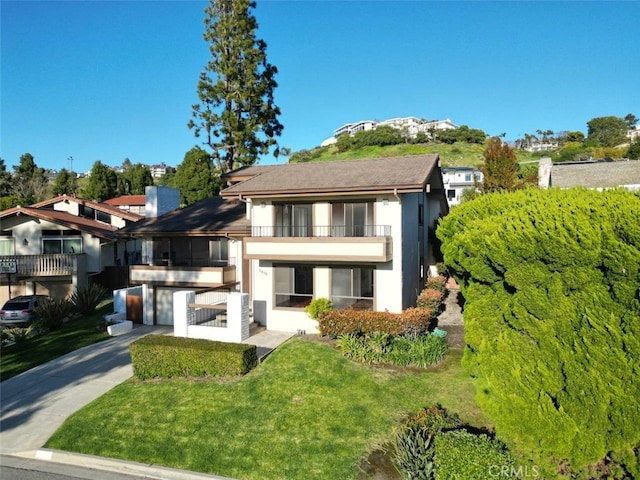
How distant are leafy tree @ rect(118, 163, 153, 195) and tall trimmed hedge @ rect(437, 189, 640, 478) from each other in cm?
6112

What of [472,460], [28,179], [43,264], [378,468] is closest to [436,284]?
[378,468]

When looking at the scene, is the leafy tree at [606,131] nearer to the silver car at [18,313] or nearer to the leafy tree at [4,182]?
the silver car at [18,313]

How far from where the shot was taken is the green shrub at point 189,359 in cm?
1302

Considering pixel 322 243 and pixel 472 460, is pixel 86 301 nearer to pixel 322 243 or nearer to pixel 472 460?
pixel 322 243

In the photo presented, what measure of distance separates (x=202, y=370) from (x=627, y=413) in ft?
35.6

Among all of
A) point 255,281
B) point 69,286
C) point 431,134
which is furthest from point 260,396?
point 431,134

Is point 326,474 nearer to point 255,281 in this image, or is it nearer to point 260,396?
point 260,396

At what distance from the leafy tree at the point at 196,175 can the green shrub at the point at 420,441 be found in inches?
1263

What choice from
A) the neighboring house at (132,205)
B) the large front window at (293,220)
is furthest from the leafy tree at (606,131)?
the large front window at (293,220)

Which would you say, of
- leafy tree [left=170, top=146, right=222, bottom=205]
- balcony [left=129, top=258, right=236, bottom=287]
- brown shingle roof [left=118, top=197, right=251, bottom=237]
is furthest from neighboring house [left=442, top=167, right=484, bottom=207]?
balcony [left=129, top=258, right=236, bottom=287]

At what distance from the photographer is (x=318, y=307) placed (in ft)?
55.9

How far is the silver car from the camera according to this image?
817 inches

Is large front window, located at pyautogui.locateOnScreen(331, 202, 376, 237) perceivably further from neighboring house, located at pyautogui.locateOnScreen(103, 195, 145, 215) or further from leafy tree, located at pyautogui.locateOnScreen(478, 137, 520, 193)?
neighboring house, located at pyautogui.locateOnScreen(103, 195, 145, 215)

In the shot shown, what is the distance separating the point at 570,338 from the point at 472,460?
273cm
